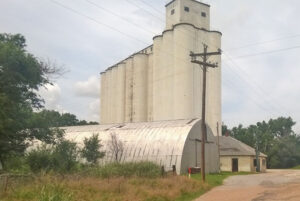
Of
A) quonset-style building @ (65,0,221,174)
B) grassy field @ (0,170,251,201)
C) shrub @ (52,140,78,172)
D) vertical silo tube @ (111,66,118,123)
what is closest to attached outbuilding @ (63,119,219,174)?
quonset-style building @ (65,0,221,174)

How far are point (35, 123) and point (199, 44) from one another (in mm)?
42021

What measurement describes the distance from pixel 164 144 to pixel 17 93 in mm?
17706

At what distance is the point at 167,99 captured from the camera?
68.2m

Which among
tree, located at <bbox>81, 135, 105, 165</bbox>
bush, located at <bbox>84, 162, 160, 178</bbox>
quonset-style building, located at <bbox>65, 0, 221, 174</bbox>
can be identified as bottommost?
bush, located at <bbox>84, 162, 160, 178</bbox>

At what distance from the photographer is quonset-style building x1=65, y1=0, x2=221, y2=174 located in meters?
43.6

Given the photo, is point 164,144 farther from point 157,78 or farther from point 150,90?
point 150,90

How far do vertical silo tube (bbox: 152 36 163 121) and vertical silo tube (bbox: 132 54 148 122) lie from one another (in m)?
5.78

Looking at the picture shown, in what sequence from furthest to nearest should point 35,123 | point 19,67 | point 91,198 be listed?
point 35,123 < point 19,67 < point 91,198

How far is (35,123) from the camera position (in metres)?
31.7

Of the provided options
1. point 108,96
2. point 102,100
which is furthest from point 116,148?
point 102,100

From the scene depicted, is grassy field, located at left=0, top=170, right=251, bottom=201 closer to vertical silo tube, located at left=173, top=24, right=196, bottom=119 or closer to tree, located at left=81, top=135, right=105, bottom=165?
tree, located at left=81, top=135, right=105, bottom=165

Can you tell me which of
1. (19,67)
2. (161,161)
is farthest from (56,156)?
(161,161)

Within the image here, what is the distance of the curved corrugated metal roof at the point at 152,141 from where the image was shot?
41.6 meters

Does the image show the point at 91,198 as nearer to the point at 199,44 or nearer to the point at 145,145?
the point at 145,145
